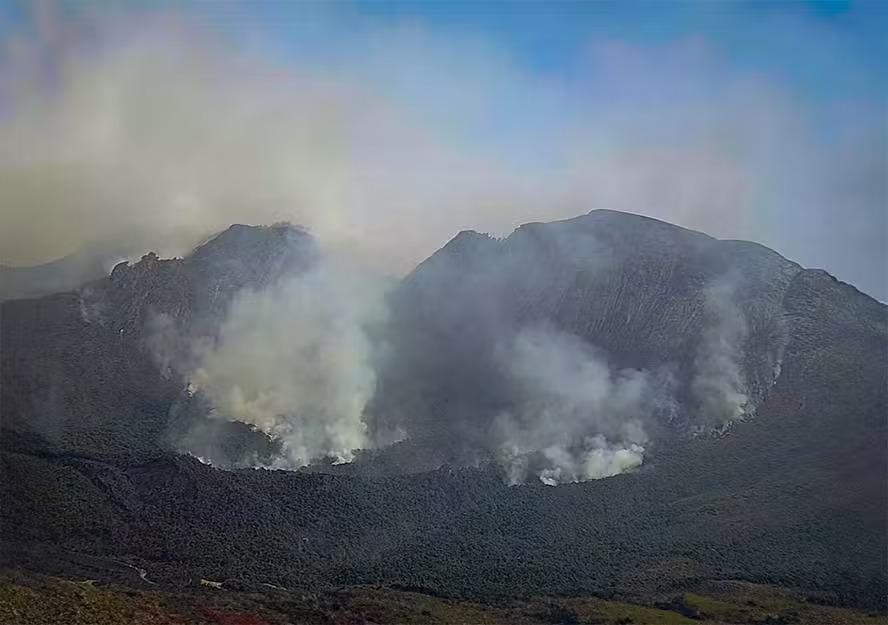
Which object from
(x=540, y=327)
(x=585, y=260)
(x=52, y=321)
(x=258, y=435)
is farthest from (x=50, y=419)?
(x=585, y=260)

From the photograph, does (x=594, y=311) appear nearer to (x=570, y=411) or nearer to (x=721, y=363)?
(x=570, y=411)

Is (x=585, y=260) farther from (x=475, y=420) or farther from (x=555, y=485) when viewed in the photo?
(x=555, y=485)

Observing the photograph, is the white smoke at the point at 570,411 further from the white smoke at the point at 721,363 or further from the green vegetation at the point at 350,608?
the green vegetation at the point at 350,608

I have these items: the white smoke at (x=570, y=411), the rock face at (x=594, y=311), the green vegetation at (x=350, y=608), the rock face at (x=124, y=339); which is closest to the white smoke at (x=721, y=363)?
the rock face at (x=594, y=311)

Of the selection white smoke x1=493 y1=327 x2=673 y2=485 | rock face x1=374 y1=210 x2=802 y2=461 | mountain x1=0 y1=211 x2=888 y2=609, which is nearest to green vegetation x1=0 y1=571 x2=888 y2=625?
mountain x1=0 y1=211 x2=888 y2=609

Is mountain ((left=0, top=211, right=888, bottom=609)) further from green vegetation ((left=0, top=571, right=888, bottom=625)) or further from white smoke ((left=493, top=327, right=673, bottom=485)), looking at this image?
green vegetation ((left=0, top=571, right=888, bottom=625))

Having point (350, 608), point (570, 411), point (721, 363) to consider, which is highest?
point (721, 363)

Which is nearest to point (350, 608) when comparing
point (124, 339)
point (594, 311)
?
point (124, 339)
